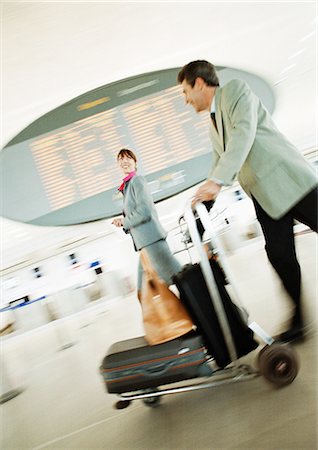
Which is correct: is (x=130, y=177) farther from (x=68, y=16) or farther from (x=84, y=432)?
(x=84, y=432)

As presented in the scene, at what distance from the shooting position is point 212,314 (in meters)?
1.25

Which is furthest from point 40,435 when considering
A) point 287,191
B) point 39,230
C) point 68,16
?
point 68,16

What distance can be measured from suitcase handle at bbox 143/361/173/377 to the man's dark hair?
3.67 ft

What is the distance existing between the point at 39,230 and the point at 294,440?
5.94ft

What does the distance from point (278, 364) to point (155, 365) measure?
0.44m

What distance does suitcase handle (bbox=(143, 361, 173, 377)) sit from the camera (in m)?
1.20

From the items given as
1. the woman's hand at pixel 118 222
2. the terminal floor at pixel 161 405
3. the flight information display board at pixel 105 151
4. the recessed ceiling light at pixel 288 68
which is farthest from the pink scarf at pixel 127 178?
the recessed ceiling light at pixel 288 68

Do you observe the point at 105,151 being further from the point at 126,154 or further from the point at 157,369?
the point at 157,369

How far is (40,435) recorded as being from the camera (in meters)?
1.53

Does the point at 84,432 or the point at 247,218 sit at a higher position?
the point at 247,218

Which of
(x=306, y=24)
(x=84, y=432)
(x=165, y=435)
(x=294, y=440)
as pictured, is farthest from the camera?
(x=306, y=24)

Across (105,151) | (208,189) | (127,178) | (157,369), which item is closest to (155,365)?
(157,369)

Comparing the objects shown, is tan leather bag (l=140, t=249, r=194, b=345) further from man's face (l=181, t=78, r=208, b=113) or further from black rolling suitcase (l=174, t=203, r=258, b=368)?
man's face (l=181, t=78, r=208, b=113)

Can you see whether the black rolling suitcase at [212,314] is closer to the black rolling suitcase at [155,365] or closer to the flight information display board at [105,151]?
the black rolling suitcase at [155,365]
